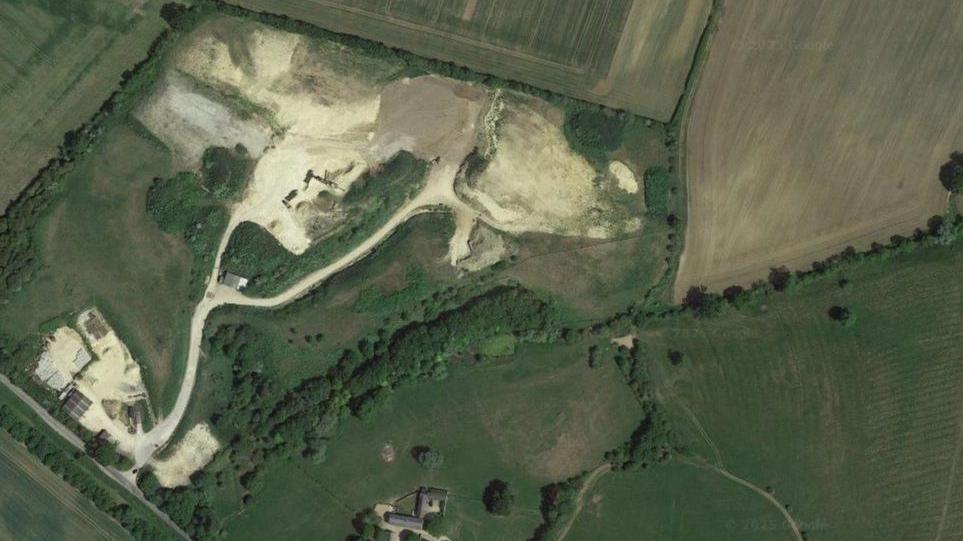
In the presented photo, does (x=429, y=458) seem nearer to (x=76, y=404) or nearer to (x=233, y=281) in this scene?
(x=233, y=281)

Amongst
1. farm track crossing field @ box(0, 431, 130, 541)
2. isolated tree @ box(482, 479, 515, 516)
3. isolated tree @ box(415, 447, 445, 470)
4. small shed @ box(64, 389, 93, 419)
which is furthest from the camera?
farm track crossing field @ box(0, 431, 130, 541)

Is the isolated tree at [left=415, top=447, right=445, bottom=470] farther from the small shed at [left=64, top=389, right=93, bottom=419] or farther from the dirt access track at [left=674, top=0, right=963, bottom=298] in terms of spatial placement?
the small shed at [left=64, top=389, right=93, bottom=419]

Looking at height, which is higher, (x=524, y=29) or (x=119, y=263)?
(x=524, y=29)

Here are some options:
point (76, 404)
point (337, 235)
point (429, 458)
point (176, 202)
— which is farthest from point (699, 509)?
point (76, 404)

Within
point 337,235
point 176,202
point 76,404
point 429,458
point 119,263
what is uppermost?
point 337,235

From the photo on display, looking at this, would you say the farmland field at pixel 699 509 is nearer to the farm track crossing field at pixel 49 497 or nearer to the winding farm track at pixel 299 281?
the winding farm track at pixel 299 281

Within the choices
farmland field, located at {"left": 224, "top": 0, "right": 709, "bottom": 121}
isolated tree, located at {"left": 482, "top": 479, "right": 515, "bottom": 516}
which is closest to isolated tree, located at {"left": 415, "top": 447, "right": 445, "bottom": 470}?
isolated tree, located at {"left": 482, "top": 479, "right": 515, "bottom": 516}

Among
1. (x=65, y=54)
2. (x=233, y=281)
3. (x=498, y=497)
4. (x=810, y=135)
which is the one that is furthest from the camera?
(x=810, y=135)
